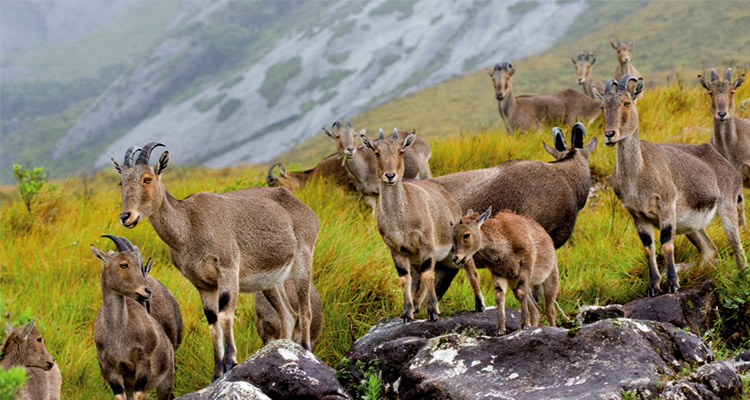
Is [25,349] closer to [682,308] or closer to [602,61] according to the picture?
[682,308]

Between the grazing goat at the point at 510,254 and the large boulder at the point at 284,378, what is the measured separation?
1453 millimetres

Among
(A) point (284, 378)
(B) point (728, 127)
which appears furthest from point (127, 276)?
(B) point (728, 127)

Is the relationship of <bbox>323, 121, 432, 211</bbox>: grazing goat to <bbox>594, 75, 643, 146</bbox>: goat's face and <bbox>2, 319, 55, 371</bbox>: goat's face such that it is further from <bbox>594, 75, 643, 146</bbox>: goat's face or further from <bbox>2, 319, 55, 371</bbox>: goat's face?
<bbox>2, 319, 55, 371</bbox>: goat's face

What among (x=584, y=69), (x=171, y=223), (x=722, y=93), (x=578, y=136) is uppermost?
(x=171, y=223)

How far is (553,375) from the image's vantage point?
527cm

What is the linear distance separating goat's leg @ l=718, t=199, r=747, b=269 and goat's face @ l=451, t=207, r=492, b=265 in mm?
3394

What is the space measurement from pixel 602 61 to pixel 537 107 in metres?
40.5

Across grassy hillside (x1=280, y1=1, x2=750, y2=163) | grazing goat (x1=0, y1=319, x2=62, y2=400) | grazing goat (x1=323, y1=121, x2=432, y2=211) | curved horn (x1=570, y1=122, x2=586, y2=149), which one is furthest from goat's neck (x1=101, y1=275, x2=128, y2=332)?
grassy hillside (x1=280, y1=1, x2=750, y2=163)

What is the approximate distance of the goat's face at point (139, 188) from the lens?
6.19m

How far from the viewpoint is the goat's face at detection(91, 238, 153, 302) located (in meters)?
6.76

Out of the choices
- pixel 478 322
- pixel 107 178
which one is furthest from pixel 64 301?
pixel 107 178

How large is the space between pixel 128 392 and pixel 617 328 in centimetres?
455

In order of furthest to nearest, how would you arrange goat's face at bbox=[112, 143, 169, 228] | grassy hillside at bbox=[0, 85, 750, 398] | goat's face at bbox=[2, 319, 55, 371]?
grassy hillside at bbox=[0, 85, 750, 398]
goat's face at bbox=[2, 319, 55, 371]
goat's face at bbox=[112, 143, 169, 228]

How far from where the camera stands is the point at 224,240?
22.1 feet
